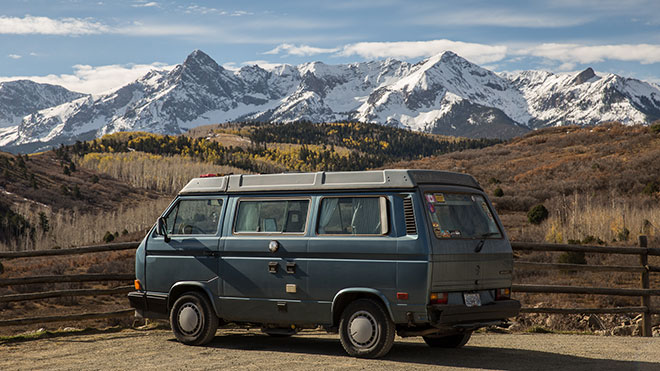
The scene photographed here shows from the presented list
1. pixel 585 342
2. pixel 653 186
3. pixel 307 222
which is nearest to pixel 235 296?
pixel 307 222

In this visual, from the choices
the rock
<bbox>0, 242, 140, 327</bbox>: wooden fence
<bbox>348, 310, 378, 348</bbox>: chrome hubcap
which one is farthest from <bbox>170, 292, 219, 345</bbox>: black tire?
the rock

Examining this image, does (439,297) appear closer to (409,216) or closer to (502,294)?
(409,216)

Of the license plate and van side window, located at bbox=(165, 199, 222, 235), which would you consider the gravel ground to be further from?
van side window, located at bbox=(165, 199, 222, 235)

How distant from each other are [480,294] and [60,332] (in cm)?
802

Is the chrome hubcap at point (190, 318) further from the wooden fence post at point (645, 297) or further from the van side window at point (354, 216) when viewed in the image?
the wooden fence post at point (645, 297)

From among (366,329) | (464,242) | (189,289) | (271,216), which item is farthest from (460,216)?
(189,289)

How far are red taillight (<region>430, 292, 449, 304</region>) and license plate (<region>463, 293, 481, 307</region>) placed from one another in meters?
0.35

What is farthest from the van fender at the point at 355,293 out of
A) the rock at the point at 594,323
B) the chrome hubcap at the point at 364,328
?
the rock at the point at 594,323

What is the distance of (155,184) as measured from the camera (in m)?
170

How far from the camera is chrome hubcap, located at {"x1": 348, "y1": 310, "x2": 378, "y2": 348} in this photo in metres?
9.63

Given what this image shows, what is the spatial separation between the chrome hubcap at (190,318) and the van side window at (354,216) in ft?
8.58

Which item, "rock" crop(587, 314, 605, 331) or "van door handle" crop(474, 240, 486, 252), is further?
"rock" crop(587, 314, 605, 331)

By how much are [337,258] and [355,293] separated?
0.54 meters

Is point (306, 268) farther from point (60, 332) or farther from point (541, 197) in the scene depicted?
point (541, 197)
